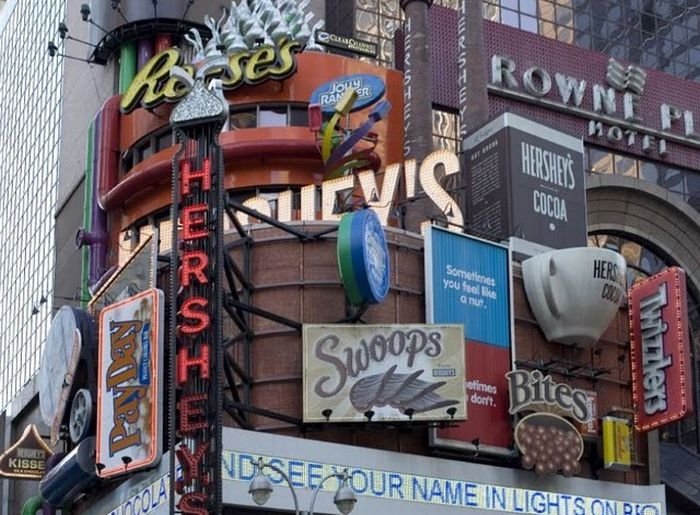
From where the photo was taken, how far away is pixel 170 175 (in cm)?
6284

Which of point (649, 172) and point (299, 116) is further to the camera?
point (649, 172)

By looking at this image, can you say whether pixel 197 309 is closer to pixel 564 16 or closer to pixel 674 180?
pixel 674 180

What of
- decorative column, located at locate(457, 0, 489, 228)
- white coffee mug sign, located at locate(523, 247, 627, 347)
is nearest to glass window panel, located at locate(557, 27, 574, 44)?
decorative column, located at locate(457, 0, 489, 228)

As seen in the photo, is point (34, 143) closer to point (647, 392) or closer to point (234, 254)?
point (234, 254)

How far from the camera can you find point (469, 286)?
55500mm

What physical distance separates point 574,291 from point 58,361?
18741 millimetres

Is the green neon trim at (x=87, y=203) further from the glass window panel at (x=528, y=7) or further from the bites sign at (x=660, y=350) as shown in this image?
the bites sign at (x=660, y=350)

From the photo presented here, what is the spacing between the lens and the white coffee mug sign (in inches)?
2240

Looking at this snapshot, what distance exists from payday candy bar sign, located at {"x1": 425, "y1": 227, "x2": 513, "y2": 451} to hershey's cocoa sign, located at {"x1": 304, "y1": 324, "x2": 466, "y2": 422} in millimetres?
1423

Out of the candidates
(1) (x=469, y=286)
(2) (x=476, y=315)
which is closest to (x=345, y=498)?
(2) (x=476, y=315)

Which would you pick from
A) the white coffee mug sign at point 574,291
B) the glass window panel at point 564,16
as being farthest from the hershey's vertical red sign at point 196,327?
the glass window panel at point 564,16

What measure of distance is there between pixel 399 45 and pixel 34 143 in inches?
961

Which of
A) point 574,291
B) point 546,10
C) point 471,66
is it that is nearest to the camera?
point 574,291

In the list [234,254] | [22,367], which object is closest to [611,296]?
[234,254]
